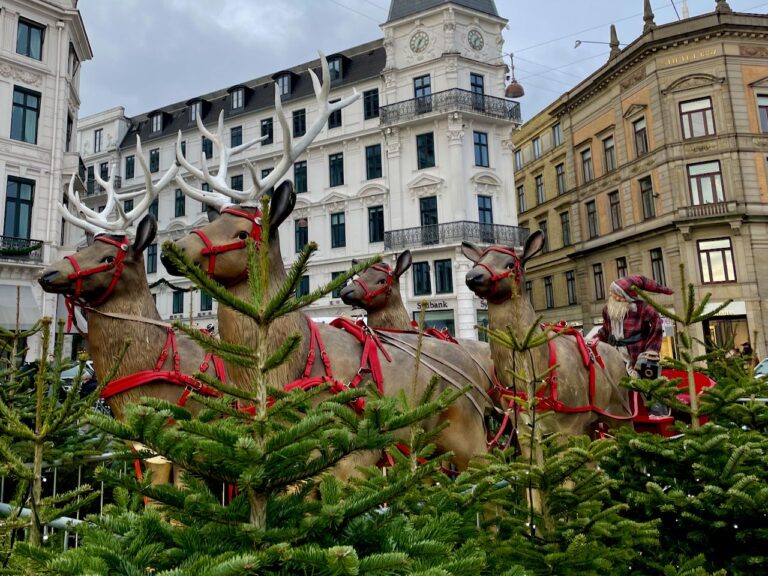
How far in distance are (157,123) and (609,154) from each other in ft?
106

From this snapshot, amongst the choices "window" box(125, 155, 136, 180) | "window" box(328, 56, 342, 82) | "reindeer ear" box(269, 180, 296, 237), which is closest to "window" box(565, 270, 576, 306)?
"window" box(328, 56, 342, 82)

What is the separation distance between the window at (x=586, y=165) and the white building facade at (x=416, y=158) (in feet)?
23.3

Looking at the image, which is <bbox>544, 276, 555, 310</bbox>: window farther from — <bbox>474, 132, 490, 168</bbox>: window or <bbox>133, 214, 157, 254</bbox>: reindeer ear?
<bbox>133, 214, 157, 254</bbox>: reindeer ear

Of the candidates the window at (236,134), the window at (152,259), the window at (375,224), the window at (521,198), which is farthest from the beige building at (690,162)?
the window at (152,259)

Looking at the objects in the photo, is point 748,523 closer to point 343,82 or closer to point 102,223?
point 102,223

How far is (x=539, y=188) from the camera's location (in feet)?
136

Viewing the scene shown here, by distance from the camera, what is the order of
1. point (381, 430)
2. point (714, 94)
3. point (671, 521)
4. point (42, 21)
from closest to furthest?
1. point (381, 430)
2. point (671, 521)
3. point (42, 21)
4. point (714, 94)

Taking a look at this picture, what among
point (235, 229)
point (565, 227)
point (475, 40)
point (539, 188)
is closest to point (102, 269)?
point (235, 229)

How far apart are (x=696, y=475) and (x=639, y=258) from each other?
2926 centimetres

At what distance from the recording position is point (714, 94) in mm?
27750

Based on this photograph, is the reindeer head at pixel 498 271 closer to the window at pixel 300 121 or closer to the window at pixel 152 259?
the window at pixel 300 121

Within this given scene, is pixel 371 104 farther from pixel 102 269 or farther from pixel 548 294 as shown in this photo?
pixel 102 269

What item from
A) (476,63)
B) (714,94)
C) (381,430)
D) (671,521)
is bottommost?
(671,521)

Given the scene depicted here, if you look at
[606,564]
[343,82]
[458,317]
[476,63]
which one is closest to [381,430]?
[606,564]
